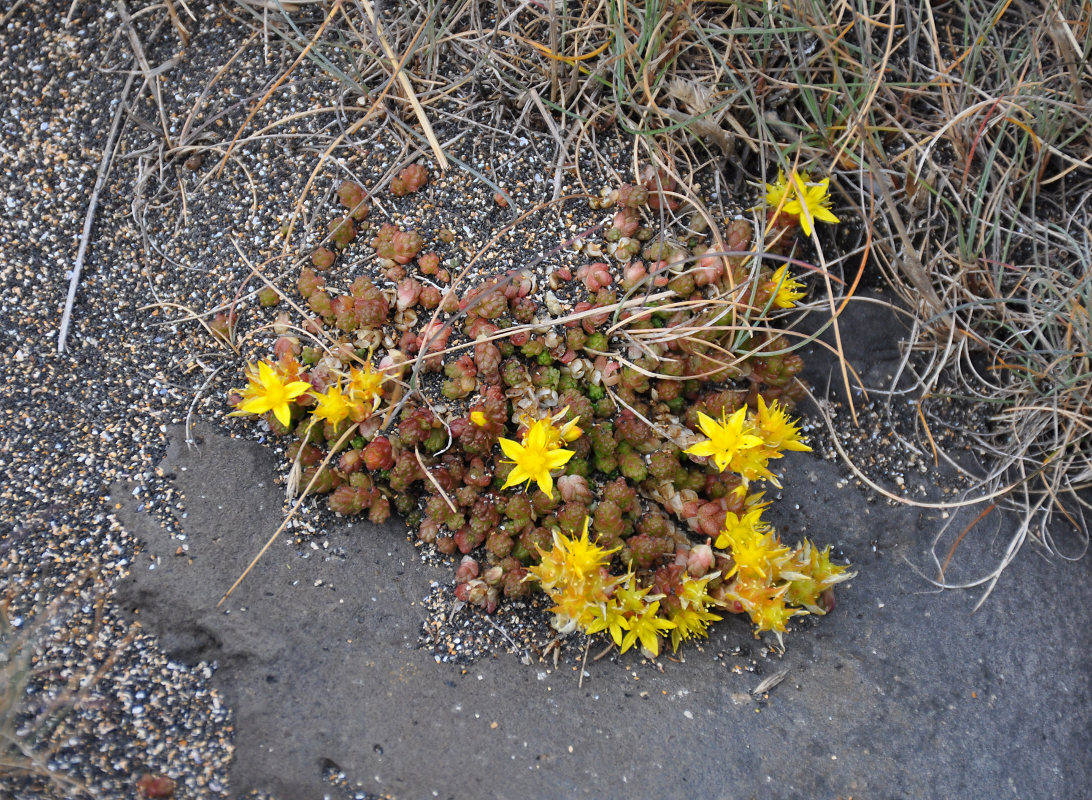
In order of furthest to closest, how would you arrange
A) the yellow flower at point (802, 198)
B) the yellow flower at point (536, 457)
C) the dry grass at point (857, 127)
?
the dry grass at point (857, 127), the yellow flower at point (802, 198), the yellow flower at point (536, 457)

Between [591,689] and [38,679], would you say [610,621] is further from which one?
[38,679]

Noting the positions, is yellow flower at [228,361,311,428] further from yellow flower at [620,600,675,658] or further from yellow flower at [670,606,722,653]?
yellow flower at [670,606,722,653]

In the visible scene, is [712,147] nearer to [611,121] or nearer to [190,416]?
[611,121]

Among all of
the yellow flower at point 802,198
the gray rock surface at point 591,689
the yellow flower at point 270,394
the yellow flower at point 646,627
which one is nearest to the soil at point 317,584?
the gray rock surface at point 591,689

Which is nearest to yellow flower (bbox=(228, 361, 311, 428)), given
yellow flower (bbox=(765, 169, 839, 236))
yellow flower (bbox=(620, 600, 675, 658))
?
yellow flower (bbox=(620, 600, 675, 658))

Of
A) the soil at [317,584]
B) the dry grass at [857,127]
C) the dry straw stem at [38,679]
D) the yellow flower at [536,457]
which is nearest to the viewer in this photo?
the dry straw stem at [38,679]

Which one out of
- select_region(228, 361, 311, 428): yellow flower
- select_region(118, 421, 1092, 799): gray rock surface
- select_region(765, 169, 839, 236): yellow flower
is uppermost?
select_region(228, 361, 311, 428): yellow flower

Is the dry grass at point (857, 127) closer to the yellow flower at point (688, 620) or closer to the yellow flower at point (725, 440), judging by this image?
the yellow flower at point (725, 440)

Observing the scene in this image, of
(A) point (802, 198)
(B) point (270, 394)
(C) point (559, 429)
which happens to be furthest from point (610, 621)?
(A) point (802, 198)
